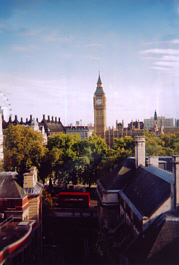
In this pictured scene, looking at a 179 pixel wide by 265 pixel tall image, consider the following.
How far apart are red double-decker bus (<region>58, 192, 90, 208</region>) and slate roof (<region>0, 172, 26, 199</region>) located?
13.9 meters

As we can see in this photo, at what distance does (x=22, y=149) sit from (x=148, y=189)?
23738 mm

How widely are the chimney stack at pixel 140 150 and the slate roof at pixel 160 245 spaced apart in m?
8.87

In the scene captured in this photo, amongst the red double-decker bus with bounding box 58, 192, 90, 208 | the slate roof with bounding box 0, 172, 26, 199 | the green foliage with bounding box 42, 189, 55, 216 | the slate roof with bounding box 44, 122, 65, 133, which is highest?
the slate roof with bounding box 44, 122, 65, 133

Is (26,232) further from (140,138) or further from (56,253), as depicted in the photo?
(140,138)

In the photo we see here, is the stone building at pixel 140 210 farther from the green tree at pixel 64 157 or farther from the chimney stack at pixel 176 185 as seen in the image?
the green tree at pixel 64 157

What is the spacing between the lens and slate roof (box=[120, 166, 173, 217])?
517 inches

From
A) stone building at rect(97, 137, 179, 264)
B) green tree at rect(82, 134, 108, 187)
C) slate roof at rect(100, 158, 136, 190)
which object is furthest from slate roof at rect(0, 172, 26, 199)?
green tree at rect(82, 134, 108, 187)

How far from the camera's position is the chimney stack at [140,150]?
20.4m

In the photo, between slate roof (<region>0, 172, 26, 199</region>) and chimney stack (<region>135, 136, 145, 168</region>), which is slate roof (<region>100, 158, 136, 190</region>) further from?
slate roof (<region>0, 172, 26, 199</region>)

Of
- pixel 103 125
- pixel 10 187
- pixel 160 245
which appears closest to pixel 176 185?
pixel 160 245

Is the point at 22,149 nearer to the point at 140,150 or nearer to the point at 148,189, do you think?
the point at 140,150

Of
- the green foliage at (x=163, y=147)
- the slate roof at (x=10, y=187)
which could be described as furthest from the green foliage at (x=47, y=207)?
the green foliage at (x=163, y=147)

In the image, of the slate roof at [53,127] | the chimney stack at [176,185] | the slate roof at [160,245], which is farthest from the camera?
the slate roof at [53,127]

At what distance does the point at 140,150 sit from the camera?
67.1 feet
